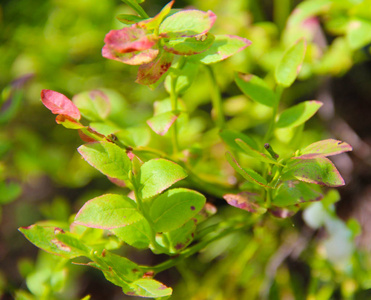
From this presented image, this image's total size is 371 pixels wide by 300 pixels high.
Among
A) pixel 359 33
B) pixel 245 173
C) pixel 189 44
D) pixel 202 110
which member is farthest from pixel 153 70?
pixel 202 110

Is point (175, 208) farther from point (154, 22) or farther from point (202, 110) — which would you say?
point (202, 110)

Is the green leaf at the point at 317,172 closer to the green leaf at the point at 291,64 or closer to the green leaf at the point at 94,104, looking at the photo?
the green leaf at the point at 291,64

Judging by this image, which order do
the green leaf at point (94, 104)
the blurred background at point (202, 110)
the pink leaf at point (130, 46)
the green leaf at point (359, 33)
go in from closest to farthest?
the pink leaf at point (130, 46)
the green leaf at point (94, 104)
the green leaf at point (359, 33)
the blurred background at point (202, 110)

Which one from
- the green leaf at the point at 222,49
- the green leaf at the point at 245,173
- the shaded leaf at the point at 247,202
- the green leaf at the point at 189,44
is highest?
the green leaf at the point at 189,44

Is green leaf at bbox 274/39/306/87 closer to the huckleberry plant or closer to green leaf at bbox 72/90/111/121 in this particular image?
the huckleberry plant

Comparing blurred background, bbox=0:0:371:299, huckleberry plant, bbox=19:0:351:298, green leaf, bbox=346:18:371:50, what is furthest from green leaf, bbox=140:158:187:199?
green leaf, bbox=346:18:371:50

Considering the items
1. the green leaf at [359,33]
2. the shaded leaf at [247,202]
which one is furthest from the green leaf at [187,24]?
the green leaf at [359,33]
